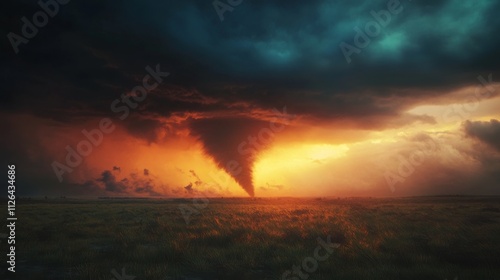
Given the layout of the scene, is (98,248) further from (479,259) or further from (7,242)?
(479,259)

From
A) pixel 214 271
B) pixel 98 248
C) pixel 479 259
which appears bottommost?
pixel 479 259

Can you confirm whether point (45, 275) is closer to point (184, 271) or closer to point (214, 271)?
point (184, 271)

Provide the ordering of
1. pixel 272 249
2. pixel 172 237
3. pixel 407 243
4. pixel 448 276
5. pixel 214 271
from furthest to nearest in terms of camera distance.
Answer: pixel 172 237 → pixel 407 243 → pixel 272 249 → pixel 214 271 → pixel 448 276

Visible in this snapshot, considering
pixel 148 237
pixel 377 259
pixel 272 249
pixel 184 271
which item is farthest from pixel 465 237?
pixel 148 237

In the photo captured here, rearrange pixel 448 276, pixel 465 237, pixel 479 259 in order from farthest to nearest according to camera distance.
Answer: pixel 465 237, pixel 479 259, pixel 448 276

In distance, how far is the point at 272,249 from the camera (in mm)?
11562

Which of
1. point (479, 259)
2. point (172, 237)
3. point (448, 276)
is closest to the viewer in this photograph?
point (448, 276)

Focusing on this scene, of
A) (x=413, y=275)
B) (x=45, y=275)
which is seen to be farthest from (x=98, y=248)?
(x=413, y=275)

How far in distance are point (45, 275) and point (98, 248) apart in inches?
153

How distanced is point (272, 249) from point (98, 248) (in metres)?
6.68

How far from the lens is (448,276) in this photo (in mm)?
8219

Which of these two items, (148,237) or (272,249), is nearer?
(272,249)

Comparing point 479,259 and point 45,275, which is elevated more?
point 45,275

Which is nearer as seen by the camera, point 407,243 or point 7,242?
point 407,243
